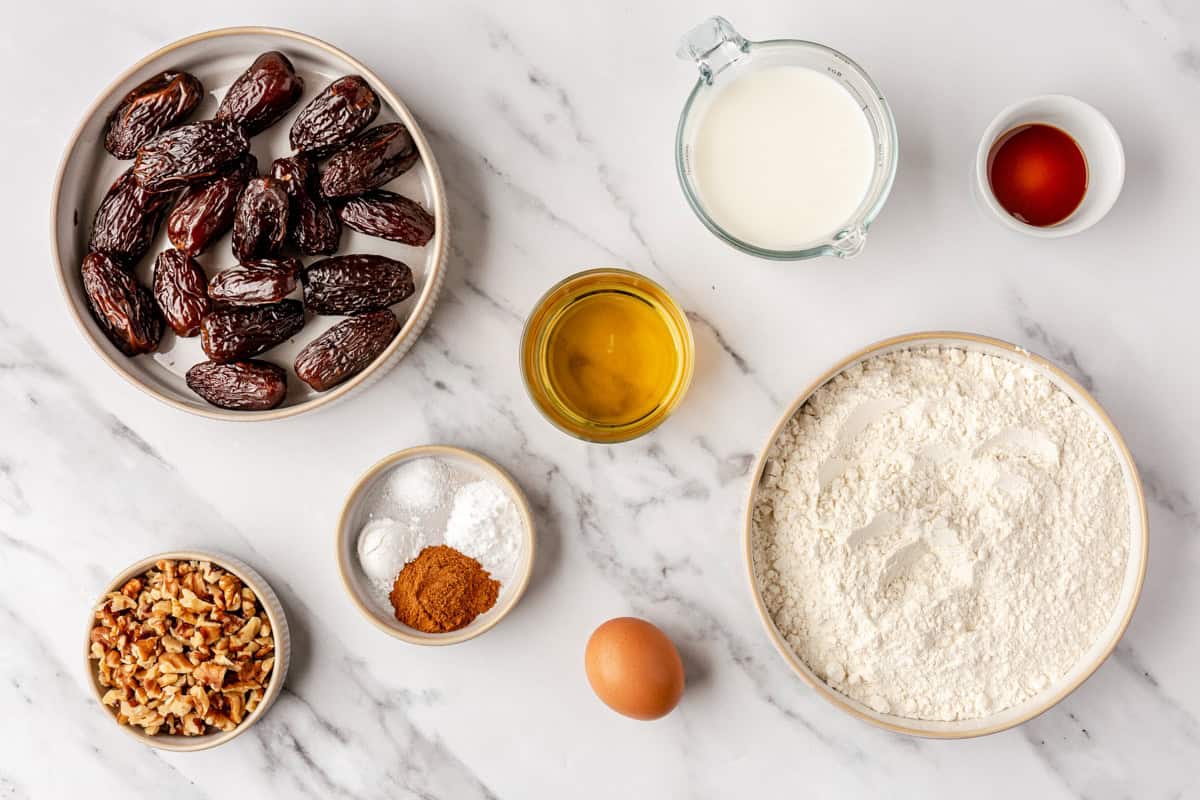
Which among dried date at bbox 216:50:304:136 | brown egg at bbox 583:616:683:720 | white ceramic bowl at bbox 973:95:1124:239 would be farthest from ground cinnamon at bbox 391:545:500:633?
white ceramic bowl at bbox 973:95:1124:239

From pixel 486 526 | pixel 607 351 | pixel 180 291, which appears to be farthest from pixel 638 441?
pixel 180 291

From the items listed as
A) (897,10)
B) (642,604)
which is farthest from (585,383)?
(897,10)

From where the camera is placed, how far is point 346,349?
1.17 meters

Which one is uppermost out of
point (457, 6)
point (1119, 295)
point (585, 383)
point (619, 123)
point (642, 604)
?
point (457, 6)

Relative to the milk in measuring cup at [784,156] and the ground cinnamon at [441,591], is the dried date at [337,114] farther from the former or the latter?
the ground cinnamon at [441,591]

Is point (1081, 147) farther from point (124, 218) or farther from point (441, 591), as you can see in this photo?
point (124, 218)

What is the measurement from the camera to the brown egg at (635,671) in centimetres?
115

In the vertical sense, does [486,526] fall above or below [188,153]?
below

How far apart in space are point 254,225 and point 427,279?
0.75 feet

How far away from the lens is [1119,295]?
1.25 metres

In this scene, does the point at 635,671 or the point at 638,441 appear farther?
the point at 638,441

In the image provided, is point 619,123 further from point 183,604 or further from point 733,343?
point 183,604

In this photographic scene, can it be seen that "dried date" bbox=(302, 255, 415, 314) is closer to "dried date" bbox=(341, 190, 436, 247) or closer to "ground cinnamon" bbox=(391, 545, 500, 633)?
"dried date" bbox=(341, 190, 436, 247)

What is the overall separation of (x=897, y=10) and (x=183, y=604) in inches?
49.7
